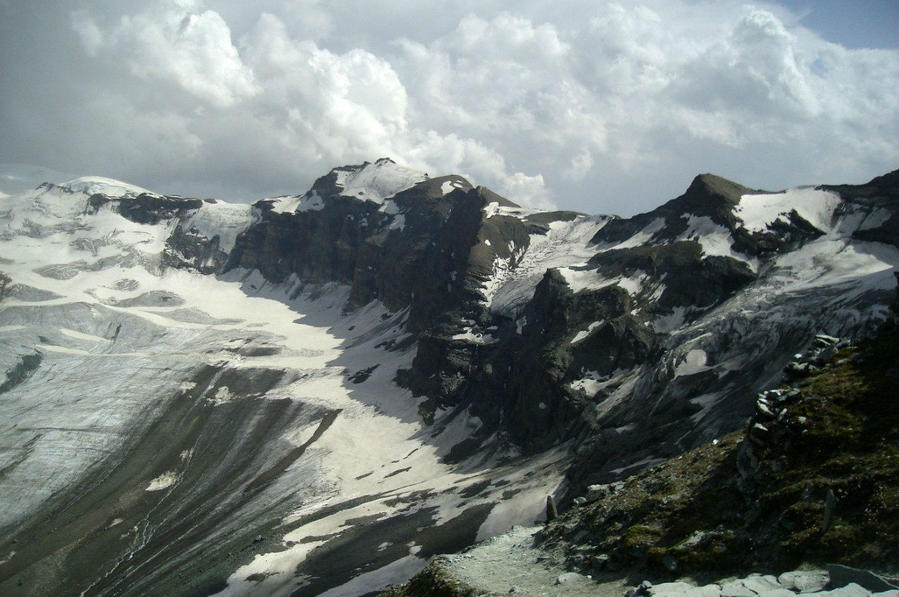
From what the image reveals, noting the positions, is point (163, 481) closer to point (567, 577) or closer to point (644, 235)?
point (644, 235)

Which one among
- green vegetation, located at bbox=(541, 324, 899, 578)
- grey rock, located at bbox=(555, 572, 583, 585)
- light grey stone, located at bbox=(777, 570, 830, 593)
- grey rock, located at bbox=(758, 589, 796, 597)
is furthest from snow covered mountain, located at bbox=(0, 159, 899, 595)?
grey rock, located at bbox=(758, 589, 796, 597)

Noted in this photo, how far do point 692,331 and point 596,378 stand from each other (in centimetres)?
1932

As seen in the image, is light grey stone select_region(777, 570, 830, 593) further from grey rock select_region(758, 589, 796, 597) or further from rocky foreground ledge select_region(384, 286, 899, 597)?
grey rock select_region(758, 589, 796, 597)

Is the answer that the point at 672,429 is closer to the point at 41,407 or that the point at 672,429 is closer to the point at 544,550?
the point at 544,550

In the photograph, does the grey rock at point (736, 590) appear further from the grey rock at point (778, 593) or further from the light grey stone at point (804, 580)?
the light grey stone at point (804, 580)

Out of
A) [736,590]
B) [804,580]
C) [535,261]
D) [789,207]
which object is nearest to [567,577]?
[736,590]

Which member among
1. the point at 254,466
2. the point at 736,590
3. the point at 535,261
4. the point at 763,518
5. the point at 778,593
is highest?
the point at 535,261

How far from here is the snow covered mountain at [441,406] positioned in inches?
3287

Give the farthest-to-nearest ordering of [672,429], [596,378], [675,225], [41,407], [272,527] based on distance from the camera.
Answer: [41,407] < [675,225] < [596,378] < [272,527] < [672,429]

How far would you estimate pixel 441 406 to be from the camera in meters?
151

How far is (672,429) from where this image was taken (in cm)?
7775

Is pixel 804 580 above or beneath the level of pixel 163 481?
above

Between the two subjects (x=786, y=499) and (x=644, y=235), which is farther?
(x=644, y=235)

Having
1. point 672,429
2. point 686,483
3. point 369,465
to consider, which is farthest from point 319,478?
point 686,483
